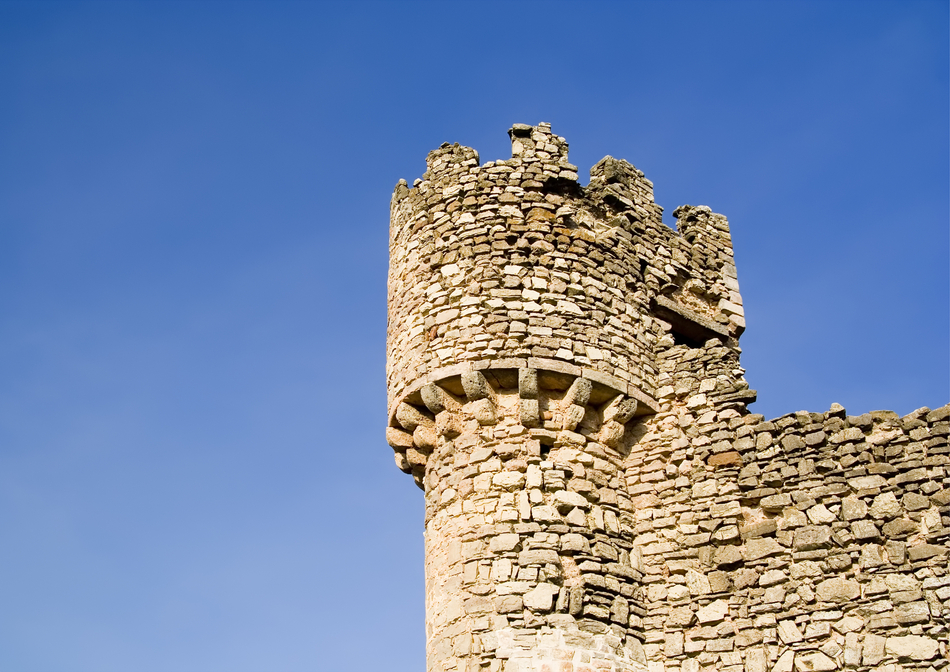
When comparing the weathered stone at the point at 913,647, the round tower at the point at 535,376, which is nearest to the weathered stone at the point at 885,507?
the weathered stone at the point at 913,647

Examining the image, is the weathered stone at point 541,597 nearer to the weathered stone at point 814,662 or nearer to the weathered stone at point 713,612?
the weathered stone at point 713,612

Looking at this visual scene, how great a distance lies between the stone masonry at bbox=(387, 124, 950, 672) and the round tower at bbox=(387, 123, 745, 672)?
0.9 inches

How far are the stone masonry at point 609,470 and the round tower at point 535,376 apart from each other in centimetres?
2

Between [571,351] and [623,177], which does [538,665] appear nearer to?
[571,351]

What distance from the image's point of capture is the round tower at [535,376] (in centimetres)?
923

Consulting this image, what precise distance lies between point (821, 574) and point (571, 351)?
2.89 m

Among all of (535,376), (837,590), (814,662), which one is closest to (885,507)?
(837,590)

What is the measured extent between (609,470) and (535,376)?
43.1 inches

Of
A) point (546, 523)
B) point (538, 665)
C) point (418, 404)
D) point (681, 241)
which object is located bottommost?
point (538, 665)

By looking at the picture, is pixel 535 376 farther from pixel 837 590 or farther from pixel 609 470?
pixel 837 590

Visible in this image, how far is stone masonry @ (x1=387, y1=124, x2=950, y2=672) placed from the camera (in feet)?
29.8

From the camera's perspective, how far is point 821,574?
30.6 ft

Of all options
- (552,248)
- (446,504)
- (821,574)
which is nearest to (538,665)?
(446,504)

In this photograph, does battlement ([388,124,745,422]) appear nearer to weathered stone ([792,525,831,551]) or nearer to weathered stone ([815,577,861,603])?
weathered stone ([792,525,831,551])
